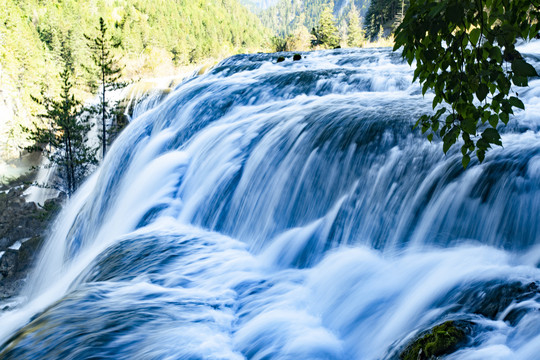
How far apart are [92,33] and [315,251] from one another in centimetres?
6981

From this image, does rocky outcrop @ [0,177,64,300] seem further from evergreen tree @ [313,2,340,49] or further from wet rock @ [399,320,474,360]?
evergreen tree @ [313,2,340,49]

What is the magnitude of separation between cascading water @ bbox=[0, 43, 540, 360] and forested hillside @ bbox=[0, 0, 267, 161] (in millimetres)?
Result: 23169

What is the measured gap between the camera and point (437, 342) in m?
2.50

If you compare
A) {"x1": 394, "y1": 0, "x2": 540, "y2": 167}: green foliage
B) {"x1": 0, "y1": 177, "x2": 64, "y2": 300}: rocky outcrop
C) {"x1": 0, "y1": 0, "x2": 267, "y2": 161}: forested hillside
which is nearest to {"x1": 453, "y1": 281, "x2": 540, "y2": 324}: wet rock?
{"x1": 394, "y1": 0, "x2": 540, "y2": 167}: green foliage

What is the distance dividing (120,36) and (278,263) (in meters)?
80.1

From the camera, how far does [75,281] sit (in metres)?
5.89

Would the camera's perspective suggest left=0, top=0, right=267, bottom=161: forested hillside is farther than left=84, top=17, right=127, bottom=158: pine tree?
Yes

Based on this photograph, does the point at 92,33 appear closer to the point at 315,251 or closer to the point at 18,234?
the point at 18,234

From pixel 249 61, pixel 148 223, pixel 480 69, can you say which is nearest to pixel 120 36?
pixel 249 61

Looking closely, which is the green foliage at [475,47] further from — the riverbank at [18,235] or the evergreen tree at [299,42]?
the evergreen tree at [299,42]

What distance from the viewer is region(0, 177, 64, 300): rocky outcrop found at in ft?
40.8

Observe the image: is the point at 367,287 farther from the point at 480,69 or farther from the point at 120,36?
the point at 120,36

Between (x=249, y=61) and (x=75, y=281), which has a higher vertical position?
(x=249, y=61)

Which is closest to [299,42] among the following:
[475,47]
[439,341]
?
[439,341]
